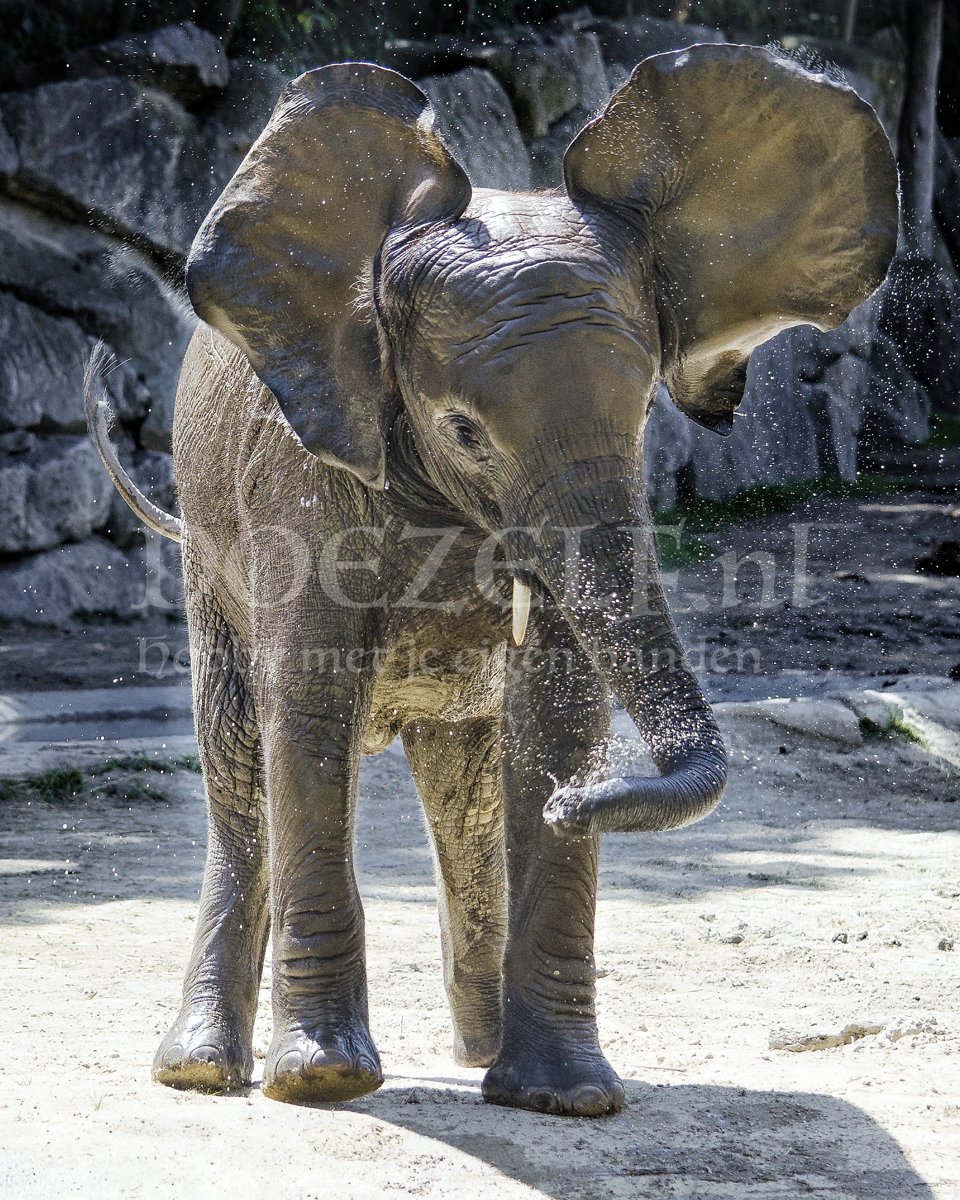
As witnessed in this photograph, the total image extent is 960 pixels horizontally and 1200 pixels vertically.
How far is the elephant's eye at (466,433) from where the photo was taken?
348 cm

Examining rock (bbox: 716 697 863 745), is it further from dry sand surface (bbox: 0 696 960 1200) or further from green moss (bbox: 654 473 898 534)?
green moss (bbox: 654 473 898 534)

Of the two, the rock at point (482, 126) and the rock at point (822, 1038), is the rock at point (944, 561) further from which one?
the rock at point (822, 1038)

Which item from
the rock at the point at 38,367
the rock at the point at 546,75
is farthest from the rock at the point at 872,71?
the rock at the point at 38,367

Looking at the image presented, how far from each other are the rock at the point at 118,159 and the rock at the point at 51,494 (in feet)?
6.09

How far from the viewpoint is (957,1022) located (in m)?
4.74

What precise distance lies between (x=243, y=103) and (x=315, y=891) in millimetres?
11727

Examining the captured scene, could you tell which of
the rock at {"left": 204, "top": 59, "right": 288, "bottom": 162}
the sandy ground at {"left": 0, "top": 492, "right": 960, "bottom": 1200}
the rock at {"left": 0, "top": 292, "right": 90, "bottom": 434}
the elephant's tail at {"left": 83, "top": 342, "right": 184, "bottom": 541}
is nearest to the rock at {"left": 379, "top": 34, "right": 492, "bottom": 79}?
the rock at {"left": 204, "top": 59, "right": 288, "bottom": 162}

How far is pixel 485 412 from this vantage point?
134 inches

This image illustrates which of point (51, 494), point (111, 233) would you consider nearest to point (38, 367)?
point (51, 494)

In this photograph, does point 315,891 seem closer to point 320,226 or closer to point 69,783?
point 320,226

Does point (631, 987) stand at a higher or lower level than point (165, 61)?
lower

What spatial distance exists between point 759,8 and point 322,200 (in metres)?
16.9

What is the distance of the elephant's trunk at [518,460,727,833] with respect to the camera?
3031 mm

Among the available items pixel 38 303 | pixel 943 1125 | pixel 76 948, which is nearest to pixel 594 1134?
pixel 943 1125
